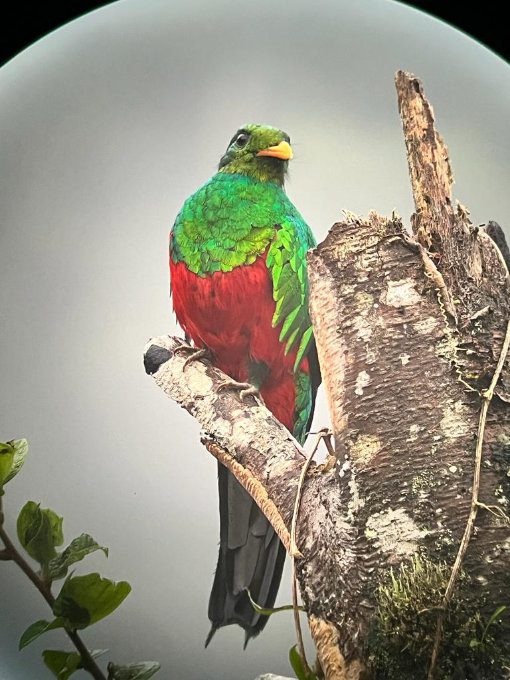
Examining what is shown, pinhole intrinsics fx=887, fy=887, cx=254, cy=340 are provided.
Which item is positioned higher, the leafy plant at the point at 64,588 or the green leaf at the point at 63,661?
the leafy plant at the point at 64,588

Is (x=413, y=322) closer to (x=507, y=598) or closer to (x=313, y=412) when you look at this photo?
(x=313, y=412)

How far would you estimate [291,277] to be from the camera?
132cm

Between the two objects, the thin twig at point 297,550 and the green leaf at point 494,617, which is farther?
the thin twig at point 297,550

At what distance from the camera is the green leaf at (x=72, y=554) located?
1.27 m

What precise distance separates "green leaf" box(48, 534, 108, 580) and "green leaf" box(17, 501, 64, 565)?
0.6 inches

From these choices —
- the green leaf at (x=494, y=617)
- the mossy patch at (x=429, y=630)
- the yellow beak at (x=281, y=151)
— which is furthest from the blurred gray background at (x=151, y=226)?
the green leaf at (x=494, y=617)

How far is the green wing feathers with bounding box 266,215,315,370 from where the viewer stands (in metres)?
1.32

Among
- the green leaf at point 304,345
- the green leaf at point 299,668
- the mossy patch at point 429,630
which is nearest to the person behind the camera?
the mossy patch at point 429,630

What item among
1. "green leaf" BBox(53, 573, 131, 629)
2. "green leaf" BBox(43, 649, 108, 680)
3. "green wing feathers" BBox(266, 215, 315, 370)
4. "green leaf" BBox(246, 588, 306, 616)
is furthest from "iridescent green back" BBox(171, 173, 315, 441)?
"green leaf" BBox(43, 649, 108, 680)

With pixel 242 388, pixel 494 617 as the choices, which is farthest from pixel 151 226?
pixel 494 617

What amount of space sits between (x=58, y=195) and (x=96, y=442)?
14.7 inches

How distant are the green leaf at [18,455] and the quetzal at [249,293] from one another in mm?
292

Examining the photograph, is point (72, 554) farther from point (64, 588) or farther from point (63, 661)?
point (63, 661)

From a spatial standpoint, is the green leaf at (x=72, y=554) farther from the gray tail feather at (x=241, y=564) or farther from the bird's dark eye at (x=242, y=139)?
the bird's dark eye at (x=242, y=139)
